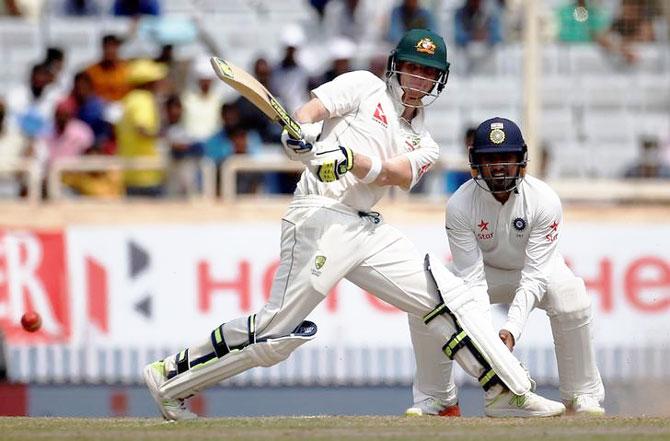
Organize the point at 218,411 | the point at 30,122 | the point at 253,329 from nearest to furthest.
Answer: the point at 253,329 → the point at 218,411 → the point at 30,122

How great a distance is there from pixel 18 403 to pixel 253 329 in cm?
536

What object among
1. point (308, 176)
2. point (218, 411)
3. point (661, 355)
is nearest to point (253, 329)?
point (308, 176)

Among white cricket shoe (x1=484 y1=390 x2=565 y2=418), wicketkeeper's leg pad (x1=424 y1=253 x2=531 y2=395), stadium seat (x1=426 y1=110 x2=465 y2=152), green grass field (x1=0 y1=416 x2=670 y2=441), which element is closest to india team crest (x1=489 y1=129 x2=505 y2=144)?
wicketkeeper's leg pad (x1=424 y1=253 x2=531 y2=395)

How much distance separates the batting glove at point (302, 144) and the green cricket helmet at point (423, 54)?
69 cm

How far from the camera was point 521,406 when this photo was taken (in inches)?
320

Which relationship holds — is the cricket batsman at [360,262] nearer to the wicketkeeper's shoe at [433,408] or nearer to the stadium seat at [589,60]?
the wicketkeeper's shoe at [433,408]

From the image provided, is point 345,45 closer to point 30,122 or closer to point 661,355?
point 30,122

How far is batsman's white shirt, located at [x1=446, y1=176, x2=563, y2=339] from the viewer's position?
850 centimetres

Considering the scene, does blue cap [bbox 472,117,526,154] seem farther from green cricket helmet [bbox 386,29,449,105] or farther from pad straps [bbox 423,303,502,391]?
pad straps [bbox 423,303,502,391]

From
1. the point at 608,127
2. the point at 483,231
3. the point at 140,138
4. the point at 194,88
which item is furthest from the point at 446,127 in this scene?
the point at 483,231

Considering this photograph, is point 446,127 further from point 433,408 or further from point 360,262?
point 360,262

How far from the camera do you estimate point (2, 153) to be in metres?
13.5

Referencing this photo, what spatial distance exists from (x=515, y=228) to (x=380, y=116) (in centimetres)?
102

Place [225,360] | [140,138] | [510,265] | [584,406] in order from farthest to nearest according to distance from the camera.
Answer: [140,138] < [584,406] < [510,265] < [225,360]
